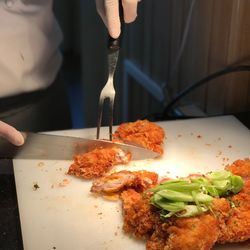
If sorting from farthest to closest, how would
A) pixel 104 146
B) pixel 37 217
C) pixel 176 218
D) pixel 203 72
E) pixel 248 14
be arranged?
pixel 203 72
pixel 248 14
pixel 104 146
pixel 37 217
pixel 176 218

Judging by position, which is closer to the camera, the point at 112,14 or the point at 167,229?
the point at 167,229

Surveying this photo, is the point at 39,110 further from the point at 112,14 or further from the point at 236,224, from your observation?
the point at 236,224

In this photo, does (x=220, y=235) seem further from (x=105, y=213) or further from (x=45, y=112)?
(x=45, y=112)

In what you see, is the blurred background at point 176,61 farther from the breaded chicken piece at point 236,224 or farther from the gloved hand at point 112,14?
the breaded chicken piece at point 236,224

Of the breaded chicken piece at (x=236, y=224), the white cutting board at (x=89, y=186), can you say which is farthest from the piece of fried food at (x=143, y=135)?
the breaded chicken piece at (x=236, y=224)

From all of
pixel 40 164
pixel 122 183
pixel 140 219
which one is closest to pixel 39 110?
pixel 40 164

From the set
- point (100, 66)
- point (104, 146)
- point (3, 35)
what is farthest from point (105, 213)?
point (100, 66)
